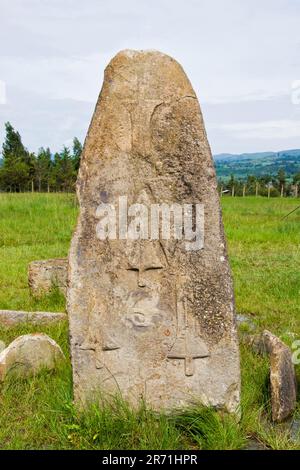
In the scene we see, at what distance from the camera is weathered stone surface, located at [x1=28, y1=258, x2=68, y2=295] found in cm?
738

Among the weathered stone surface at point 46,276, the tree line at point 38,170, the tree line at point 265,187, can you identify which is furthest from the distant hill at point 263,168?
the weathered stone surface at point 46,276

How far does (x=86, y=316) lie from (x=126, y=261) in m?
0.46

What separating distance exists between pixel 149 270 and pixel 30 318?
271 centimetres

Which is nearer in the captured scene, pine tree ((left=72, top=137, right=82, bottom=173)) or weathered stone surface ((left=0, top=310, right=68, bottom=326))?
weathered stone surface ((left=0, top=310, right=68, bottom=326))

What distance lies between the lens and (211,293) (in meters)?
3.87

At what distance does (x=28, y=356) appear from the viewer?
473cm

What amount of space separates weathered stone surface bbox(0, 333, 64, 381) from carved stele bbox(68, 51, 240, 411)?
2.90ft

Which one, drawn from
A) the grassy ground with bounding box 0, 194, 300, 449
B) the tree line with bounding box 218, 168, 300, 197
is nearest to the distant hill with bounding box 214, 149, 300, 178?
the tree line with bounding box 218, 168, 300, 197

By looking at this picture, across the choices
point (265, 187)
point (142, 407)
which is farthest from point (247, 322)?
point (265, 187)

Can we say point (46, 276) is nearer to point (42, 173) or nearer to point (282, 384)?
point (282, 384)

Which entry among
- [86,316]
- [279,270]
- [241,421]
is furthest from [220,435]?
[279,270]

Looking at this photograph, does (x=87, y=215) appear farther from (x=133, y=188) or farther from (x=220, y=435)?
(x=220, y=435)

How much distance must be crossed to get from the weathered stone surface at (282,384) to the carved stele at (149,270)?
275mm

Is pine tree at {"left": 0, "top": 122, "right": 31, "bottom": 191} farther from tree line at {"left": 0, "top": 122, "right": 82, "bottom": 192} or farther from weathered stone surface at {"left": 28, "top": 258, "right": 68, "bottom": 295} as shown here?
weathered stone surface at {"left": 28, "top": 258, "right": 68, "bottom": 295}
